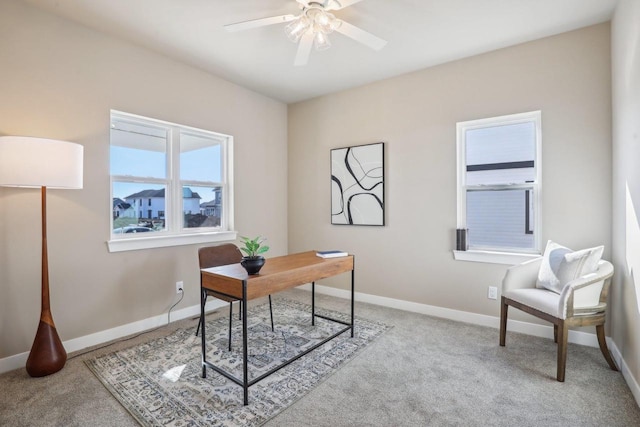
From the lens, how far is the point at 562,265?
2.44m

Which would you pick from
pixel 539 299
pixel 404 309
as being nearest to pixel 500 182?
pixel 539 299

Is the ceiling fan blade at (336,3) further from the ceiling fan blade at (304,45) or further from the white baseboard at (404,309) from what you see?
the white baseboard at (404,309)

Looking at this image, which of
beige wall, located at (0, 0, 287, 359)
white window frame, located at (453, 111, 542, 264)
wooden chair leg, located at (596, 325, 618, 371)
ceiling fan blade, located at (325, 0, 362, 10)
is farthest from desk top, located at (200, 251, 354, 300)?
wooden chair leg, located at (596, 325, 618, 371)

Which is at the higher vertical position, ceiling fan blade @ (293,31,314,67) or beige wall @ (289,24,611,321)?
ceiling fan blade @ (293,31,314,67)

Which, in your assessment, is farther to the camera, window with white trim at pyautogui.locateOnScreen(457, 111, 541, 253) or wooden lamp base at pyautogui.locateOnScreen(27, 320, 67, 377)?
window with white trim at pyautogui.locateOnScreen(457, 111, 541, 253)

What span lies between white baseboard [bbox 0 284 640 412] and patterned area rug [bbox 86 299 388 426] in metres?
0.32

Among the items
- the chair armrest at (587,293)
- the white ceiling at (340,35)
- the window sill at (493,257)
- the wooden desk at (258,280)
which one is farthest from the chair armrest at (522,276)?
the white ceiling at (340,35)

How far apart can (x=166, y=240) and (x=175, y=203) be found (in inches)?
16.4

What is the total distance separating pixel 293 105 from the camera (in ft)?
15.0

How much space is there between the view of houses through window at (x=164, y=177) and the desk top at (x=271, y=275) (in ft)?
4.51

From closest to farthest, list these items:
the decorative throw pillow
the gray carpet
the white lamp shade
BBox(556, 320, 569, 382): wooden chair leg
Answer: the gray carpet
the white lamp shade
BBox(556, 320, 569, 382): wooden chair leg
the decorative throw pillow

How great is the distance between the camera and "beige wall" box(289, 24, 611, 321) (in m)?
2.65

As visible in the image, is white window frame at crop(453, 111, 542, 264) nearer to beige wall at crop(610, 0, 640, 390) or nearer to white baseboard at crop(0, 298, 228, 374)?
beige wall at crop(610, 0, 640, 390)

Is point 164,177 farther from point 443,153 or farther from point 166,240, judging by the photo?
point 443,153
